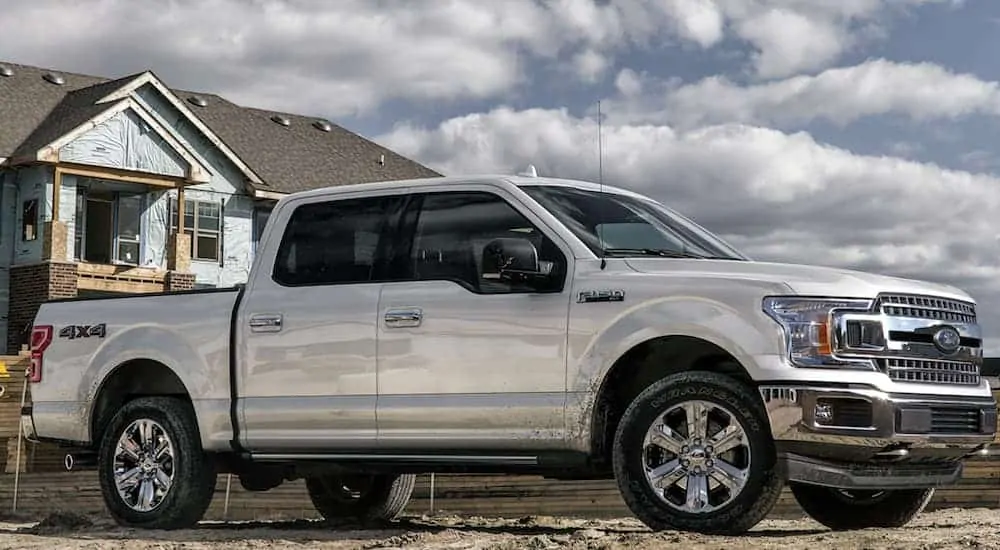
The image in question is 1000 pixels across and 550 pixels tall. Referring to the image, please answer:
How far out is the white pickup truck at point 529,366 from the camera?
7.31 metres

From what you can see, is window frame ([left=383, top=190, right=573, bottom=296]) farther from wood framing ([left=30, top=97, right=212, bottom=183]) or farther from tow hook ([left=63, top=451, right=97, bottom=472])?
wood framing ([left=30, top=97, right=212, bottom=183])

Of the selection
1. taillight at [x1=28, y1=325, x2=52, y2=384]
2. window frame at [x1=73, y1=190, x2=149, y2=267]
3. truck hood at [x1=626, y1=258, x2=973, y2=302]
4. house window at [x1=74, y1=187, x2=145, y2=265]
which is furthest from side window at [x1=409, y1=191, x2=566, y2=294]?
house window at [x1=74, y1=187, x2=145, y2=265]

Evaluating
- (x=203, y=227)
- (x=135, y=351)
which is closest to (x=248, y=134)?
(x=203, y=227)

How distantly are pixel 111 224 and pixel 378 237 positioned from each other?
2728cm

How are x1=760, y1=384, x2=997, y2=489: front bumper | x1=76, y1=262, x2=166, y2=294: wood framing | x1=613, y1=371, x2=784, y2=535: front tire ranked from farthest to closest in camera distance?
x1=76, y1=262, x2=166, y2=294: wood framing → x1=613, y1=371, x2=784, y2=535: front tire → x1=760, y1=384, x2=997, y2=489: front bumper

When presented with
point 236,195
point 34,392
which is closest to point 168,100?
point 236,195

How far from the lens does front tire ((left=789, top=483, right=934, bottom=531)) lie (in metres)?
8.69

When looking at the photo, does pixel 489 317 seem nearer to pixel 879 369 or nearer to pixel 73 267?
pixel 879 369

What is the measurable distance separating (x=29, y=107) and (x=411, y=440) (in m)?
29.2

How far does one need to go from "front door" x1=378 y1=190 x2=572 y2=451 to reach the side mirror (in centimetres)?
8

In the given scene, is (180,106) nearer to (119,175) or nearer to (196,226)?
(119,175)

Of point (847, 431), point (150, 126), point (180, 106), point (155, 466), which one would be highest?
point (180, 106)

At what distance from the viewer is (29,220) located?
109ft

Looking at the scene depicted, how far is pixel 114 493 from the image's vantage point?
31.8 feet
